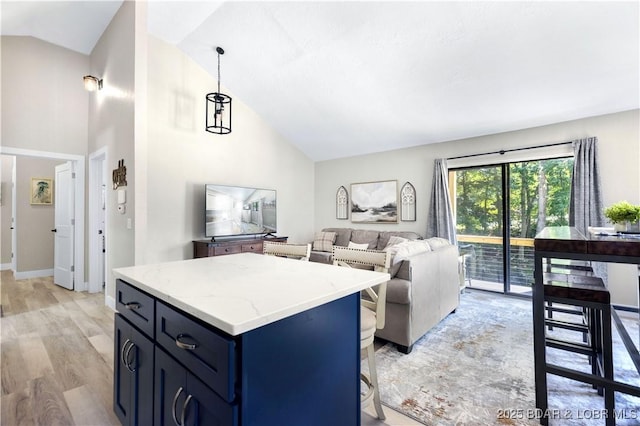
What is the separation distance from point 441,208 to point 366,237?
4.64 feet

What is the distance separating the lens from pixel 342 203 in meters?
6.02

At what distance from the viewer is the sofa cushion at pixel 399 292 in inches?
97.5

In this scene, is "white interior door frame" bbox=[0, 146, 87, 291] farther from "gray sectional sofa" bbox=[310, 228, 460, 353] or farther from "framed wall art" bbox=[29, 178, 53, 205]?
"gray sectional sofa" bbox=[310, 228, 460, 353]

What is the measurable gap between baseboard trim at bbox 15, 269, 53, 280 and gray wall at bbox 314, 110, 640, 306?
203 inches

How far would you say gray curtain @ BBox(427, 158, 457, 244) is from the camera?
4.54m

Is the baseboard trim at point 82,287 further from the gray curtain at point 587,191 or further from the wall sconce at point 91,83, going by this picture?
the gray curtain at point 587,191

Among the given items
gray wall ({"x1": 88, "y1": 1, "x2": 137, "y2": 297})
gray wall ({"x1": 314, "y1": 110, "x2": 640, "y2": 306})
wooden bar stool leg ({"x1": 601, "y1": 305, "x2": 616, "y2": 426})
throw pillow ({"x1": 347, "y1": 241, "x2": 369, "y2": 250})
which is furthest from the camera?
throw pillow ({"x1": 347, "y1": 241, "x2": 369, "y2": 250})

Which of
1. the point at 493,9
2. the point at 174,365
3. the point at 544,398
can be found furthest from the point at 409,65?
the point at 174,365

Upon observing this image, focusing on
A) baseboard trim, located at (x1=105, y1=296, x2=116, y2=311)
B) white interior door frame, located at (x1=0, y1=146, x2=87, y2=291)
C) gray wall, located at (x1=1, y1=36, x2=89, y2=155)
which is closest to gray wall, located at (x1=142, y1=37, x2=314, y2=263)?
baseboard trim, located at (x1=105, y1=296, x2=116, y2=311)

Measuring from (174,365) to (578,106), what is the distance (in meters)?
4.68

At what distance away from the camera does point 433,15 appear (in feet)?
8.80

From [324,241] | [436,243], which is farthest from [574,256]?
[324,241]

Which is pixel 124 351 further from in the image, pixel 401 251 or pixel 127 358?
pixel 401 251

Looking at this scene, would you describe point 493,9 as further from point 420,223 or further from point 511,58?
point 420,223
